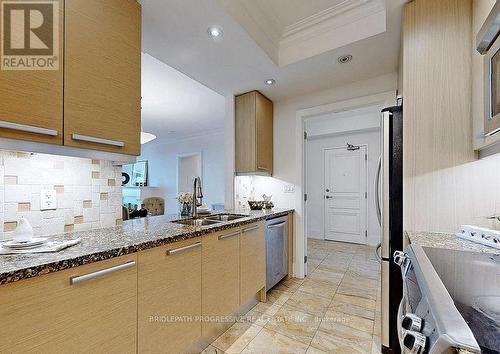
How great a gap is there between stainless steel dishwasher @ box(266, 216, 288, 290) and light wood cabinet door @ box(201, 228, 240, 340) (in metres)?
0.58

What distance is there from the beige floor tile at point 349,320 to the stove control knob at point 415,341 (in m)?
1.62

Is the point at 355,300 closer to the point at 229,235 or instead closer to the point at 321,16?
the point at 229,235

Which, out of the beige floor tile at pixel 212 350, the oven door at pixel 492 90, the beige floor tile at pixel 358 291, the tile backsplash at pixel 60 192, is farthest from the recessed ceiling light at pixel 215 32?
the beige floor tile at pixel 358 291

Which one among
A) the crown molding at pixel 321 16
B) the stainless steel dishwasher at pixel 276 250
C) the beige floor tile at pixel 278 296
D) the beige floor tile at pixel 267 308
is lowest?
the beige floor tile at pixel 278 296

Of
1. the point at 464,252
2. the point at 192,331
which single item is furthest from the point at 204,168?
the point at 464,252

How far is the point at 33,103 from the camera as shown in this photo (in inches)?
38.4

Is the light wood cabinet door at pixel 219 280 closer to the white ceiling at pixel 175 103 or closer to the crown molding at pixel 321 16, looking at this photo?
the crown molding at pixel 321 16

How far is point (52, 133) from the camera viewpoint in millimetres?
1019

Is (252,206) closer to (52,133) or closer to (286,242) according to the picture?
(286,242)

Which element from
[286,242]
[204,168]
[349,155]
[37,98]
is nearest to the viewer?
[37,98]

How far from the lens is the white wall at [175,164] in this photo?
232 inches

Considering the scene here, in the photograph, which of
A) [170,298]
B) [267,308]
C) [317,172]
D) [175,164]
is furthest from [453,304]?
[175,164]

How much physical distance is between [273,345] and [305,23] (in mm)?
2672

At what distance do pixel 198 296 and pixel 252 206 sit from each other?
1503 millimetres
